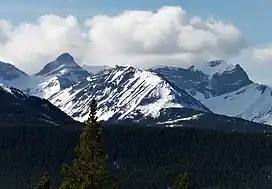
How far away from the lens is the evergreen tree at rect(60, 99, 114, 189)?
2692 centimetres

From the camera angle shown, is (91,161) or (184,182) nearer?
(91,161)

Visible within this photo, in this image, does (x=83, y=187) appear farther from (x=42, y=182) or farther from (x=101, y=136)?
(x=42, y=182)

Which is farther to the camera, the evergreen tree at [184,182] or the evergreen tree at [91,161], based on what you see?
the evergreen tree at [184,182]

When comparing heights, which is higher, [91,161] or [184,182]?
[91,161]

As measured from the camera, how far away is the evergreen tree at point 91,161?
88.3ft

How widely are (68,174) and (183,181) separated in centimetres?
854

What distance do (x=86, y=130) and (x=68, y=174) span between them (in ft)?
6.54

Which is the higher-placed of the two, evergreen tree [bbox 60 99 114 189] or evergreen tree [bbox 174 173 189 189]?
evergreen tree [bbox 60 99 114 189]

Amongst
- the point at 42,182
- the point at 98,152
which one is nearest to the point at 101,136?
the point at 98,152

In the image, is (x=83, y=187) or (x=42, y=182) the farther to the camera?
(x=42, y=182)

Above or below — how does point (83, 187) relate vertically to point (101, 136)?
below

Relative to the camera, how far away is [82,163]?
89.6ft

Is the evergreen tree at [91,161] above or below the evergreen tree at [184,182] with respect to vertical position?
above

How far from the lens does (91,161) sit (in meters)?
27.1
